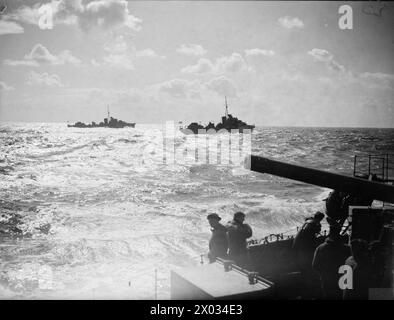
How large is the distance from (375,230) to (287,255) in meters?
2.23

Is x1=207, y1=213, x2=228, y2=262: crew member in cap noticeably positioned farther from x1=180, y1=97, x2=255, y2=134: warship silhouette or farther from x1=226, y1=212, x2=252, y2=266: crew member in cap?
x1=180, y1=97, x2=255, y2=134: warship silhouette

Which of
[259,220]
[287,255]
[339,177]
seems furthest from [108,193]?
[339,177]

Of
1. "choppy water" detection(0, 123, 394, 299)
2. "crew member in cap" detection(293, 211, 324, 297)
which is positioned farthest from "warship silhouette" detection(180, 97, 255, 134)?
"crew member in cap" detection(293, 211, 324, 297)

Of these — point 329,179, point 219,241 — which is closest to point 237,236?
point 219,241

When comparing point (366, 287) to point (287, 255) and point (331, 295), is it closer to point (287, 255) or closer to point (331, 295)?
point (331, 295)

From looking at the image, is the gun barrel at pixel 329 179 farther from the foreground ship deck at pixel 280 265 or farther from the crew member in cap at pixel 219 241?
the crew member in cap at pixel 219 241

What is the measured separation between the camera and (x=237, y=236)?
25.0 feet

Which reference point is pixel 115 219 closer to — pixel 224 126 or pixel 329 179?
pixel 329 179

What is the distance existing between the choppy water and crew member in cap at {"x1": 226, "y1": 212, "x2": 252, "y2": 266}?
6.11 m

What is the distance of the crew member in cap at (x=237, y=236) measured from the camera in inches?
299

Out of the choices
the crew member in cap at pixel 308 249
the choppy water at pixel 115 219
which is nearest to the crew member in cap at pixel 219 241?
the crew member in cap at pixel 308 249

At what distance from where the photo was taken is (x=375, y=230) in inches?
335

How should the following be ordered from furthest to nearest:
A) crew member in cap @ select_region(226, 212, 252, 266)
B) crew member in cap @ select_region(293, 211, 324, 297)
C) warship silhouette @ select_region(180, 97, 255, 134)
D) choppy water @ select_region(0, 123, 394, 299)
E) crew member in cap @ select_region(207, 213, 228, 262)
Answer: warship silhouette @ select_region(180, 97, 255, 134), choppy water @ select_region(0, 123, 394, 299), crew member in cap @ select_region(293, 211, 324, 297), crew member in cap @ select_region(207, 213, 228, 262), crew member in cap @ select_region(226, 212, 252, 266)

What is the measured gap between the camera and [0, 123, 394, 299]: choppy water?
14.9 meters
